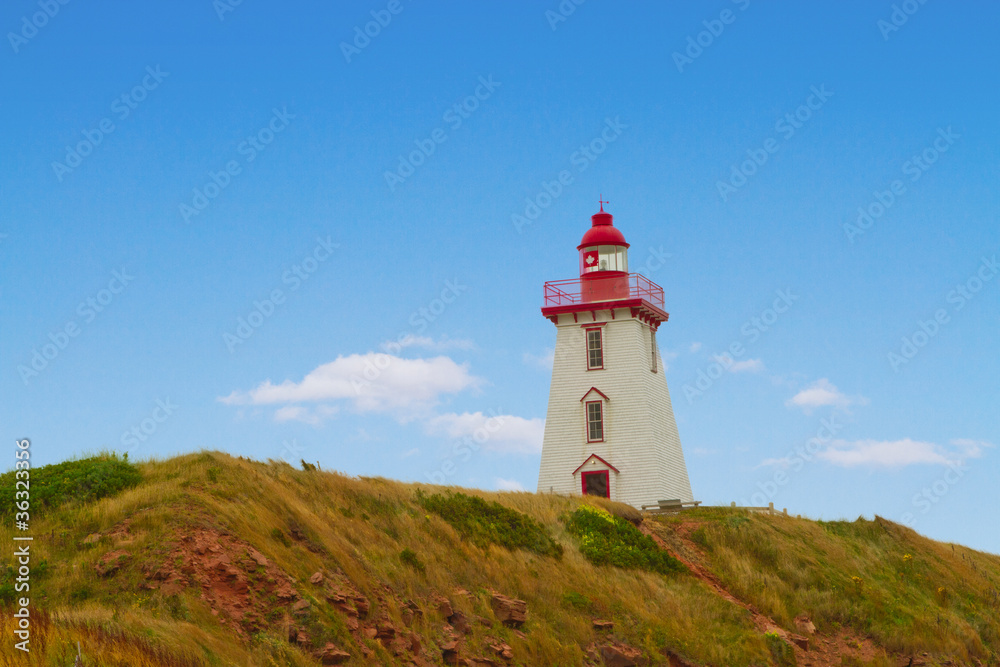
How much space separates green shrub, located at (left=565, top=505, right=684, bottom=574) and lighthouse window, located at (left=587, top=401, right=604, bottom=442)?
7.56 m

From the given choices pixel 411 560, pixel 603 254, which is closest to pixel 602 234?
pixel 603 254

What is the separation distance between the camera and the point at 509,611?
77.5 feet

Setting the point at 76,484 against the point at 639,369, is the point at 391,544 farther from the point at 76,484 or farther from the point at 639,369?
the point at 639,369

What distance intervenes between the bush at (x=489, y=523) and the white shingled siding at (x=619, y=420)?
9635 mm

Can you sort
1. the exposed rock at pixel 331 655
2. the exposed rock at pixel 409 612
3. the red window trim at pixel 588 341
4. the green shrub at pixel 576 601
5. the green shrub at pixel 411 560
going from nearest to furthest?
the exposed rock at pixel 331 655
the exposed rock at pixel 409 612
the green shrub at pixel 411 560
the green shrub at pixel 576 601
the red window trim at pixel 588 341

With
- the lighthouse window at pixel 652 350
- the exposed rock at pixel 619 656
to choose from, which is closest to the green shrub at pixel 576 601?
the exposed rock at pixel 619 656

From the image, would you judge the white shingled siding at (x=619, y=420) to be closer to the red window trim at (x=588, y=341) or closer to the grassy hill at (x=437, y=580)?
the red window trim at (x=588, y=341)

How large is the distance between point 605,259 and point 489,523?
54.5ft

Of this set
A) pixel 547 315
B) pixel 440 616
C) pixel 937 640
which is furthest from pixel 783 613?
pixel 547 315

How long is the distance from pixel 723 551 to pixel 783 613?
11.5ft

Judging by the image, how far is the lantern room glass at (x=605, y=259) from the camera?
138ft

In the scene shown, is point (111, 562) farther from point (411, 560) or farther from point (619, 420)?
point (619, 420)

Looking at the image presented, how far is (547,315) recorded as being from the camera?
4181 centimetres

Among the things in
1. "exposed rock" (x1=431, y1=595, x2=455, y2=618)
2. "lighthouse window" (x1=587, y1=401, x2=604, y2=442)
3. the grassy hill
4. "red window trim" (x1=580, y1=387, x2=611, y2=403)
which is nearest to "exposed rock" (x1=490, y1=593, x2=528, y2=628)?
the grassy hill
